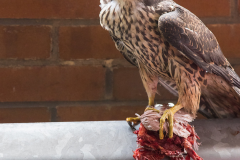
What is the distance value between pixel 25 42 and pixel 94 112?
37 centimetres

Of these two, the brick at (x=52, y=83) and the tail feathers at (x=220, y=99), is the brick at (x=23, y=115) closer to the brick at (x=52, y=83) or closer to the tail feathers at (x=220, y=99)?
the brick at (x=52, y=83)

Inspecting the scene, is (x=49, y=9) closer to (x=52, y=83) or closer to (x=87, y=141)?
(x=52, y=83)

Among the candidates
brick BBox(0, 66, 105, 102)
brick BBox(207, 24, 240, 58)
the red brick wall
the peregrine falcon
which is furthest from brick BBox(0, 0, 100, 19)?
brick BBox(207, 24, 240, 58)

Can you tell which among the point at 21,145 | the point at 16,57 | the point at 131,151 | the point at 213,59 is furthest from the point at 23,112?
the point at 213,59

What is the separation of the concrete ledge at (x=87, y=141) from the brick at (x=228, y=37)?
439 millimetres

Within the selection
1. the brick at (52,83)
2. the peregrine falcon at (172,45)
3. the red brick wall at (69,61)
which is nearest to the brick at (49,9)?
the red brick wall at (69,61)

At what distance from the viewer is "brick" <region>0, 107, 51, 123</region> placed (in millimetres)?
929

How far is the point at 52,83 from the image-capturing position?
3.01 ft

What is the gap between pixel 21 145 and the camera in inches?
18.5

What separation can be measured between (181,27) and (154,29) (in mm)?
57

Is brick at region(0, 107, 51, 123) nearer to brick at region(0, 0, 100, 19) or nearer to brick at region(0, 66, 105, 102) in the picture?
brick at region(0, 66, 105, 102)

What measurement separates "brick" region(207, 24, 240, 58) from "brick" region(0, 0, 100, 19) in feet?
1.50

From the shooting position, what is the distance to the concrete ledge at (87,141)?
453 mm

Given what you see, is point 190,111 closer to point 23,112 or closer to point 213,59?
point 213,59
